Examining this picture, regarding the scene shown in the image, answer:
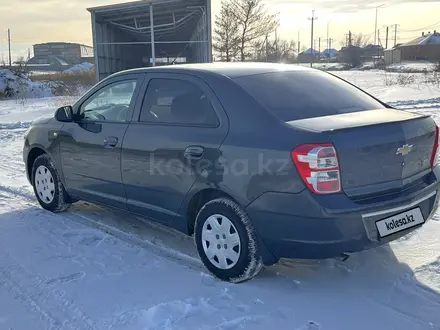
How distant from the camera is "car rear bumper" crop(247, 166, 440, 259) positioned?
3059 mm

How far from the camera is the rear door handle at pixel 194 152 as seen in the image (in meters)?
3.65

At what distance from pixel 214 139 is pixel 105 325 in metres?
1.51

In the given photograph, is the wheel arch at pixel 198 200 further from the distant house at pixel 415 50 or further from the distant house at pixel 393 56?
the distant house at pixel 393 56

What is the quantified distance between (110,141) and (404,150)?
103 inches

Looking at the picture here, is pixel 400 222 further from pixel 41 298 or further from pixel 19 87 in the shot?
pixel 19 87

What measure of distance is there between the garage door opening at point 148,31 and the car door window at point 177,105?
13853 mm

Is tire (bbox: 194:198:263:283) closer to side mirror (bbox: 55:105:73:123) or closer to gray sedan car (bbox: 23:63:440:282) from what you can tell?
gray sedan car (bbox: 23:63:440:282)

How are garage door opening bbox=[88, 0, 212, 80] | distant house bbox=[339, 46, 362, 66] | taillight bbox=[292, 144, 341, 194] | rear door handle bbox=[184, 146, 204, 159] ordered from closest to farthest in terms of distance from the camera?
taillight bbox=[292, 144, 341, 194] → rear door handle bbox=[184, 146, 204, 159] → garage door opening bbox=[88, 0, 212, 80] → distant house bbox=[339, 46, 362, 66]

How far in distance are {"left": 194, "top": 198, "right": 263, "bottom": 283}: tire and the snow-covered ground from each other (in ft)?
0.38

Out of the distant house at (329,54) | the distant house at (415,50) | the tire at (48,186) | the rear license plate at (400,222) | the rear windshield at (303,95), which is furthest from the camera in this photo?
the distant house at (329,54)

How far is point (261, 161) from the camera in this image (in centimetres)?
327

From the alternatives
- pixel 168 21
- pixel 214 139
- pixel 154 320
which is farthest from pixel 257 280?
pixel 168 21

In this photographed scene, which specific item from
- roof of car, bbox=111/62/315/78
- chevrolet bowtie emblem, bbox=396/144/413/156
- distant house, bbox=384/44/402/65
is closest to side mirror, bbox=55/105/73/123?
roof of car, bbox=111/62/315/78

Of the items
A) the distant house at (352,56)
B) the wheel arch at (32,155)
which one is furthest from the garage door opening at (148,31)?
the distant house at (352,56)
